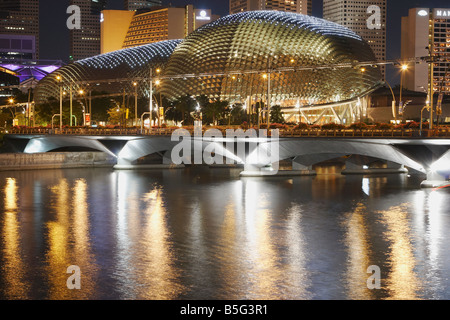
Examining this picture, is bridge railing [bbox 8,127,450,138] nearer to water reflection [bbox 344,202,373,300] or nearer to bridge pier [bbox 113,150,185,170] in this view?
bridge pier [bbox 113,150,185,170]

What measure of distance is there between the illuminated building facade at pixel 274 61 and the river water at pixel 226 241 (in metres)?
56.0

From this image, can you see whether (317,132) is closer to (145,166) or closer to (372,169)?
(372,169)

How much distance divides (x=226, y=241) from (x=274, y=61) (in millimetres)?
83169

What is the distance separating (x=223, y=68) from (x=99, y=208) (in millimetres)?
73056

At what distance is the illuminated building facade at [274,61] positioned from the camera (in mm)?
110500

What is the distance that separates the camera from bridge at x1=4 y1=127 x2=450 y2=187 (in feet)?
174

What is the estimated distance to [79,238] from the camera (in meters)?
31.7

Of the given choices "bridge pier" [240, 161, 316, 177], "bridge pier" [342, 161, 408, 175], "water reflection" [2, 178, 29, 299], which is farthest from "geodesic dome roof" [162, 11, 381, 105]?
"water reflection" [2, 178, 29, 299]

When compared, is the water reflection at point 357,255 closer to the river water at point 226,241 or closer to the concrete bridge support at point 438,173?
the river water at point 226,241

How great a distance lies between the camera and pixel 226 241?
31016 mm

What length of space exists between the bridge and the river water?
3.01 metres

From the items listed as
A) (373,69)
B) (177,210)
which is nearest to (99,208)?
(177,210)

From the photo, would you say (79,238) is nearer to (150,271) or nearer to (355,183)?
(150,271)

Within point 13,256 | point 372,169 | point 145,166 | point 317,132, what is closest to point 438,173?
point 317,132
